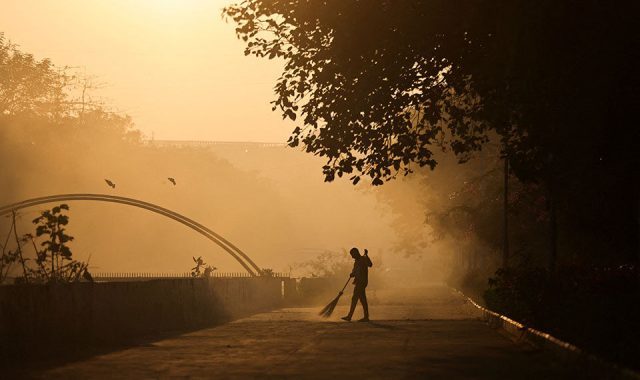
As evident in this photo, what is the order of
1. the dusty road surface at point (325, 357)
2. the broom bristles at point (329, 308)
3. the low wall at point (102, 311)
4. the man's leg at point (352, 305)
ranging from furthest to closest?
the broom bristles at point (329, 308)
the man's leg at point (352, 305)
the low wall at point (102, 311)
the dusty road surface at point (325, 357)

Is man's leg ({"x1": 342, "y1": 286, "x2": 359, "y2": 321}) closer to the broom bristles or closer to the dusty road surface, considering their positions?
the broom bristles

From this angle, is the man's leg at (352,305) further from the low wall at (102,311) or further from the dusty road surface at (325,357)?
the dusty road surface at (325,357)

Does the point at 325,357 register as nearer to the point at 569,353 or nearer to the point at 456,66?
the point at 569,353

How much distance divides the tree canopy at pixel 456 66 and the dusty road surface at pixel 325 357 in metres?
3.46

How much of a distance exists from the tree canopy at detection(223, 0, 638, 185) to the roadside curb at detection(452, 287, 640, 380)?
3060mm

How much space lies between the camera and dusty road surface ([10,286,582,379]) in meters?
15.3

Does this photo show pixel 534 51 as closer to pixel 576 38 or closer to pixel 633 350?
pixel 576 38

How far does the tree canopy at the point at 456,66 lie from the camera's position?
17625 millimetres

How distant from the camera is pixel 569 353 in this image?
55.7 ft

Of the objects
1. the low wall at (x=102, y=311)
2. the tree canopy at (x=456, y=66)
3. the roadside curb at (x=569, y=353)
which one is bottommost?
the roadside curb at (x=569, y=353)

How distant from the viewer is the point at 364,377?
48.1ft

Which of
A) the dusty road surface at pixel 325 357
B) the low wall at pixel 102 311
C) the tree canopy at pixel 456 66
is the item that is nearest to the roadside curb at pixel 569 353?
the dusty road surface at pixel 325 357

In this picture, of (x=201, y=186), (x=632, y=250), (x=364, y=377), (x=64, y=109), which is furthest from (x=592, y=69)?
(x=201, y=186)

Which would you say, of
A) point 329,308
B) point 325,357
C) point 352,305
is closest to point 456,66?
point 325,357
